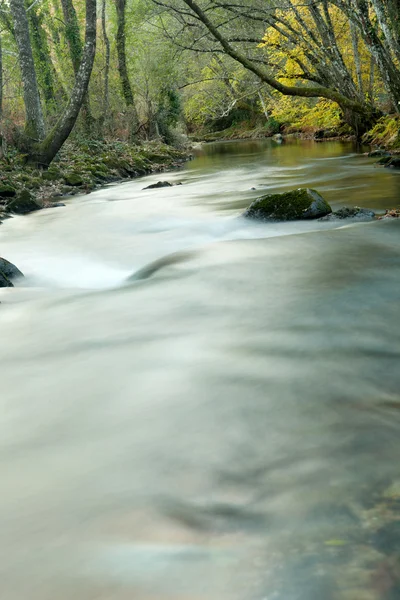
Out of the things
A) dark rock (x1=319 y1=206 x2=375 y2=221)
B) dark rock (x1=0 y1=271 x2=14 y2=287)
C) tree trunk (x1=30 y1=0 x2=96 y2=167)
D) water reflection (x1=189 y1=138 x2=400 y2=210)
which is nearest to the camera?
dark rock (x1=0 y1=271 x2=14 y2=287)

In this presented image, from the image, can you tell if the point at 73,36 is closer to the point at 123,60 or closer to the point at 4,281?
the point at 123,60

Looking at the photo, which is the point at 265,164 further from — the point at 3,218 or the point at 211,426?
the point at 211,426

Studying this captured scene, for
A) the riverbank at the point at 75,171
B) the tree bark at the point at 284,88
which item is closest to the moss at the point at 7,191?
the riverbank at the point at 75,171

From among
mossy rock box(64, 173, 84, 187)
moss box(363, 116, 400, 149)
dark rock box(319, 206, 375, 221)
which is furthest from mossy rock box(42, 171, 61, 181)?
moss box(363, 116, 400, 149)

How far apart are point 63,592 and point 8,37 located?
91.3 ft

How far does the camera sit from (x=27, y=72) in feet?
45.3

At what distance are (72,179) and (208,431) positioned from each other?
1321cm

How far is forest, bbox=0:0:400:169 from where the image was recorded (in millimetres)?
13781

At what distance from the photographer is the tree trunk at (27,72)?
13.5 metres

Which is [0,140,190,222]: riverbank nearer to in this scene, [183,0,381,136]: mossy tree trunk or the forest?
the forest

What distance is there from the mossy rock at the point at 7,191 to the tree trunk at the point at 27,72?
286cm

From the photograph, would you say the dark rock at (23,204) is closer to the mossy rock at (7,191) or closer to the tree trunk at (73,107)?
the mossy rock at (7,191)

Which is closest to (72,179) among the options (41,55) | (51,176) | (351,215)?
(51,176)

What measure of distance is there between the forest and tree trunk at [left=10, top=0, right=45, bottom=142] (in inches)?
1.0
